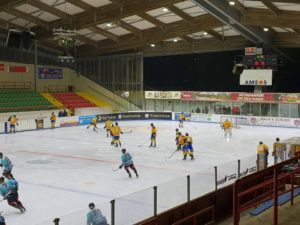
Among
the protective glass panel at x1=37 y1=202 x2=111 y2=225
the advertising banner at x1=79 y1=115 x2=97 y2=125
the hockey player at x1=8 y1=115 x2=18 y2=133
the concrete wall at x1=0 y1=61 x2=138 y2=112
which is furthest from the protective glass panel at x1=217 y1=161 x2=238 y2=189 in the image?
the concrete wall at x1=0 y1=61 x2=138 y2=112

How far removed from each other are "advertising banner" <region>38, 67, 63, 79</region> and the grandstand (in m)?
0.12

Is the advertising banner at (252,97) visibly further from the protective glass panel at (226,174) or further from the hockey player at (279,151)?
the protective glass panel at (226,174)

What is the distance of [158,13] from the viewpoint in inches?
1257

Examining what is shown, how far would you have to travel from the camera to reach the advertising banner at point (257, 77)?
115ft

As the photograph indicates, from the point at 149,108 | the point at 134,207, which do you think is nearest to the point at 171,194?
the point at 134,207

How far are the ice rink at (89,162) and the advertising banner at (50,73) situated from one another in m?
13.2

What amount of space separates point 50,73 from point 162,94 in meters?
12.0

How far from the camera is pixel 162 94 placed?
42469 mm

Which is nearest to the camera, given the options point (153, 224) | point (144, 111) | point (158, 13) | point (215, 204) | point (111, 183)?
point (153, 224)

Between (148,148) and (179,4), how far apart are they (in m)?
11.3

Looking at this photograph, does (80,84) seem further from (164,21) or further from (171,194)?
(171,194)

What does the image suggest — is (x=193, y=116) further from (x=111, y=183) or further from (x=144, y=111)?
(x=111, y=183)

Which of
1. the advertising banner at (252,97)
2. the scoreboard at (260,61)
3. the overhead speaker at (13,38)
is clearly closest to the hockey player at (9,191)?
the overhead speaker at (13,38)

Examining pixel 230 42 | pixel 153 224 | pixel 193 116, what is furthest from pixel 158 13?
pixel 153 224
